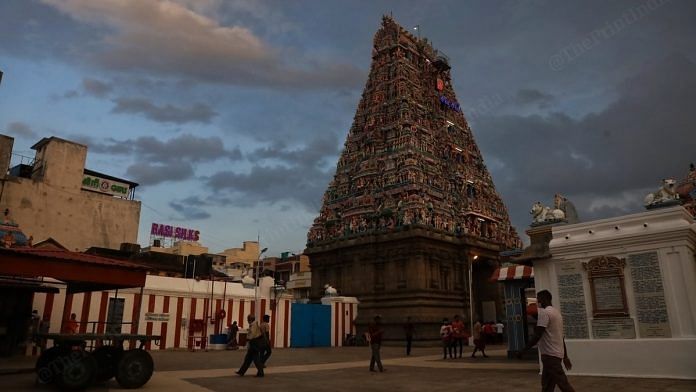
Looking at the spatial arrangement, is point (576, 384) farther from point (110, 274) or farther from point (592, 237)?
point (110, 274)

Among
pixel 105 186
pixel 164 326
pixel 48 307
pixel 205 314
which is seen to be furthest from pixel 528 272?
pixel 105 186

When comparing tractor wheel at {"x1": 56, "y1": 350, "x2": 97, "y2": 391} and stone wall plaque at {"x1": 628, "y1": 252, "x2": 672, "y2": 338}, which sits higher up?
stone wall plaque at {"x1": 628, "y1": 252, "x2": 672, "y2": 338}

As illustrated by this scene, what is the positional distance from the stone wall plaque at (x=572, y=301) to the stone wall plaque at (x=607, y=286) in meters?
0.28

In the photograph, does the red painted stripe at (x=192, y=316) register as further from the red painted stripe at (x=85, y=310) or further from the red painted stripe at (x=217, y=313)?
the red painted stripe at (x=85, y=310)

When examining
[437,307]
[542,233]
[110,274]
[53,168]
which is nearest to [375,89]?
[437,307]

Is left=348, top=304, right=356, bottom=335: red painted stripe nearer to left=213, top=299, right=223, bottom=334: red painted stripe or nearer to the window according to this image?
left=213, top=299, right=223, bottom=334: red painted stripe

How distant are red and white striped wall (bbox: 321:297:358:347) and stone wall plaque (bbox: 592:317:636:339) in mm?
22529

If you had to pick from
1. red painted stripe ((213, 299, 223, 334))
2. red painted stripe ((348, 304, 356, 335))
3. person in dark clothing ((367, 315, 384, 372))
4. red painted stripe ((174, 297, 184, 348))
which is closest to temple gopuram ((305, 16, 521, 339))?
red painted stripe ((348, 304, 356, 335))

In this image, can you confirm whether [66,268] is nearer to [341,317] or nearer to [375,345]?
[375,345]

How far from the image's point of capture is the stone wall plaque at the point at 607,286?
12.2 m

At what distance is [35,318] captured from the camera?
1894 centimetres

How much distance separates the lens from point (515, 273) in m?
19.8

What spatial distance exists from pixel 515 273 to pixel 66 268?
1609 cm

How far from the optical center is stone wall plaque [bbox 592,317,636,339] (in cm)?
1195
